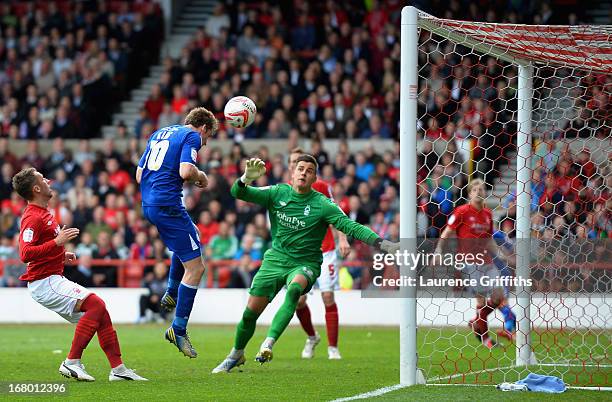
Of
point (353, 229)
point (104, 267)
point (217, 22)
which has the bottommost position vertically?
point (104, 267)

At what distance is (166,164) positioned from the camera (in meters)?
9.70

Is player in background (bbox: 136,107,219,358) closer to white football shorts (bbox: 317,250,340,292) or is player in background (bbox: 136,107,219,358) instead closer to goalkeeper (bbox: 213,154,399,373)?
goalkeeper (bbox: 213,154,399,373)

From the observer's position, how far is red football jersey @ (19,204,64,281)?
8.86m

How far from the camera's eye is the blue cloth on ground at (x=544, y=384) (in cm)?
853

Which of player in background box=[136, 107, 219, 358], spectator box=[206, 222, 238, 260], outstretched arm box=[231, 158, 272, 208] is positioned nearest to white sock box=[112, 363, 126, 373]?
player in background box=[136, 107, 219, 358]

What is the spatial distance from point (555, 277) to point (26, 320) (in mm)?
10922

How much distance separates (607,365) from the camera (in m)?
11.0

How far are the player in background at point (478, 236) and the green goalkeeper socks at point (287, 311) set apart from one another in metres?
3.82

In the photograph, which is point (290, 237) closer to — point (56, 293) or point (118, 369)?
point (118, 369)

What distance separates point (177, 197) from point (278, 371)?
2.02 m

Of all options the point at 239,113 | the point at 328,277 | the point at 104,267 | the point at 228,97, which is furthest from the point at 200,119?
the point at 228,97

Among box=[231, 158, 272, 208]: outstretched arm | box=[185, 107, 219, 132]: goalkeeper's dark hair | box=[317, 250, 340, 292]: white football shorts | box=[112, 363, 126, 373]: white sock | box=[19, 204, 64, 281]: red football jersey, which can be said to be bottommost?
box=[112, 363, 126, 373]: white sock

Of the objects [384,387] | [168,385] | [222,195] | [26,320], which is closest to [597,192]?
[384,387]

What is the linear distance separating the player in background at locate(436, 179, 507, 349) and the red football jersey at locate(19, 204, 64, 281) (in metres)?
5.33
